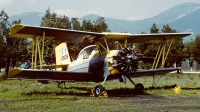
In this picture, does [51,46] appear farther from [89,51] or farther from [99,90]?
[99,90]

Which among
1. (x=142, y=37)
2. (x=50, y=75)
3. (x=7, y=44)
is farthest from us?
(x=7, y=44)

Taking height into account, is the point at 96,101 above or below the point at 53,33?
below

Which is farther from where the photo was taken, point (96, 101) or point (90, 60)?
point (90, 60)

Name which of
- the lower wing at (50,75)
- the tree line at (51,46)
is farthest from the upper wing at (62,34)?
the tree line at (51,46)

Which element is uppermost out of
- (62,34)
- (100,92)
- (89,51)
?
(62,34)

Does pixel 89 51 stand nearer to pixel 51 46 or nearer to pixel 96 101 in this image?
pixel 96 101

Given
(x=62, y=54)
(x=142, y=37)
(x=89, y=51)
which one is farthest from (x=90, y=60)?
(x=62, y=54)

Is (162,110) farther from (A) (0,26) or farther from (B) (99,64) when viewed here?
(A) (0,26)

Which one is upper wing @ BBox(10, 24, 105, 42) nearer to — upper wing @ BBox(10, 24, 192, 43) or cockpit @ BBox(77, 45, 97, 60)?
upper wing @ BBox(10, 24, 192, 43)

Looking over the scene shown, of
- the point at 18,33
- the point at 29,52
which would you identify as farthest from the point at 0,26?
the point at 18,33

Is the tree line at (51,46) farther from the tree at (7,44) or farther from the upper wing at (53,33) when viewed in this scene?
the upper wing at (53,33)

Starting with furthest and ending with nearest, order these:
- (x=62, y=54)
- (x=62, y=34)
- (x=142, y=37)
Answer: (x=62, y=54) → (x=142, y=37) → (x=62, y=34)

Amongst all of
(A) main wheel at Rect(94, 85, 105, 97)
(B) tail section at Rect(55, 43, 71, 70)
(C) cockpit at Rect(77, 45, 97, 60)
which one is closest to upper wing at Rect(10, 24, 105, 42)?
(C) cockpit at Rect(77, 45, 97, 60)

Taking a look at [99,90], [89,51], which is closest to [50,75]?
[99,90]
